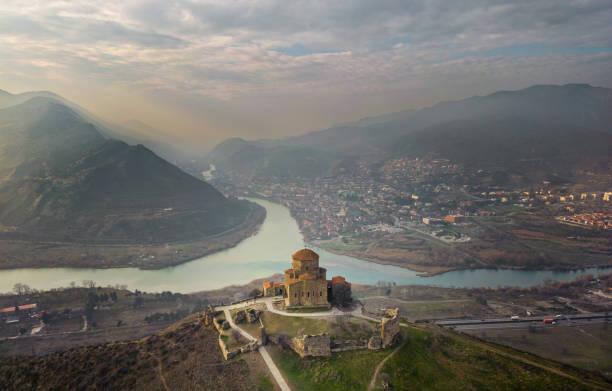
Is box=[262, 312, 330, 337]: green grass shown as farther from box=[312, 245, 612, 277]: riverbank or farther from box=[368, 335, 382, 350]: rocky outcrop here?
box=[312, 245, 612, 277]: riverbank

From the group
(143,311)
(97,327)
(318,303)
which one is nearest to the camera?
(318,303)

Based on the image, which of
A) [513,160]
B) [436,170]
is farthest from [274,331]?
[513,160]

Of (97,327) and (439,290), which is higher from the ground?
(97,327)

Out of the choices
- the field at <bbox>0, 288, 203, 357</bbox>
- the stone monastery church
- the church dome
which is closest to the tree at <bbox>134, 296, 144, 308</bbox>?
the field at <bbox>0, 288, 203, 357</bbox>

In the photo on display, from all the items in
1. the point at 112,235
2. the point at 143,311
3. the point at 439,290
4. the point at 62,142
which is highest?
the point at 62,142

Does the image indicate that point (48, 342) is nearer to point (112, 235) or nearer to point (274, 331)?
point (274, 331)

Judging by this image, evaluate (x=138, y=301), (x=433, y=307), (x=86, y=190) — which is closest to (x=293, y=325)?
(x=433, y=307)

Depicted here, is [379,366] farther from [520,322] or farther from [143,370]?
[520,322]
